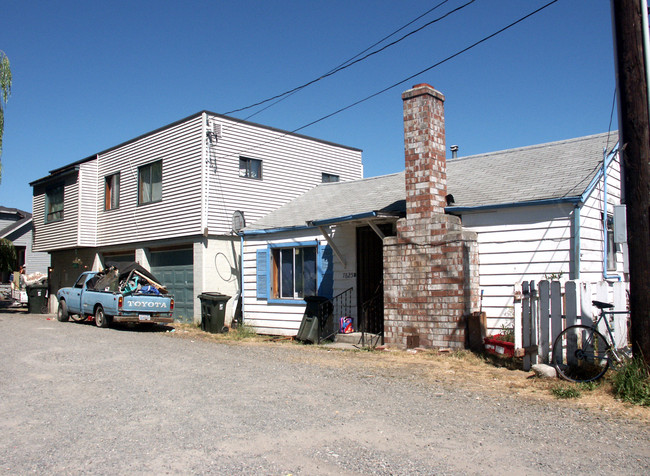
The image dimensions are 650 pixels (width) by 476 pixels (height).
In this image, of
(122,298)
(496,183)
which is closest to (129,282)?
(122,298)

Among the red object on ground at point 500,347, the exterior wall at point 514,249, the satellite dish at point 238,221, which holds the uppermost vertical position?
the satellite dish at point 238,221

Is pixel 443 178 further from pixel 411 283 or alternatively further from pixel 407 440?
pixel 407 440

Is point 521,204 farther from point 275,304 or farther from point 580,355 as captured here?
point 275,304

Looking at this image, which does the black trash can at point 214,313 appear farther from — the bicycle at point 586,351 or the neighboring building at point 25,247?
the neighboring building at point 25,247

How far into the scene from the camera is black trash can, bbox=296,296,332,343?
1340 cm

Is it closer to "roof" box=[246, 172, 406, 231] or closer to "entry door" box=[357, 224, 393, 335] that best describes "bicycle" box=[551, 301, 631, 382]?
"roof" box=[246, 172, 406, 231]

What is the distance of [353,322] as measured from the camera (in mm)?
13867

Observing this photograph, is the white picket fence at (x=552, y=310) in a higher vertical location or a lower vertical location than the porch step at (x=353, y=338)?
higher

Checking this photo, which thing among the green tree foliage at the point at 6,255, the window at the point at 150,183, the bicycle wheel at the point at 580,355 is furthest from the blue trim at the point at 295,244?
the green tree foliage at the point at 6,255

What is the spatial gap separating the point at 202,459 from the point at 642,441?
3989mm

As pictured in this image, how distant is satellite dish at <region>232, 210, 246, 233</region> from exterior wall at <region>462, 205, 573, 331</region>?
8.00 meters

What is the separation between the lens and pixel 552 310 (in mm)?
8500

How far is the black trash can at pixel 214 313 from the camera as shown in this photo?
16453 mm

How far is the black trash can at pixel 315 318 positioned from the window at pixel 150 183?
894 centimetres
